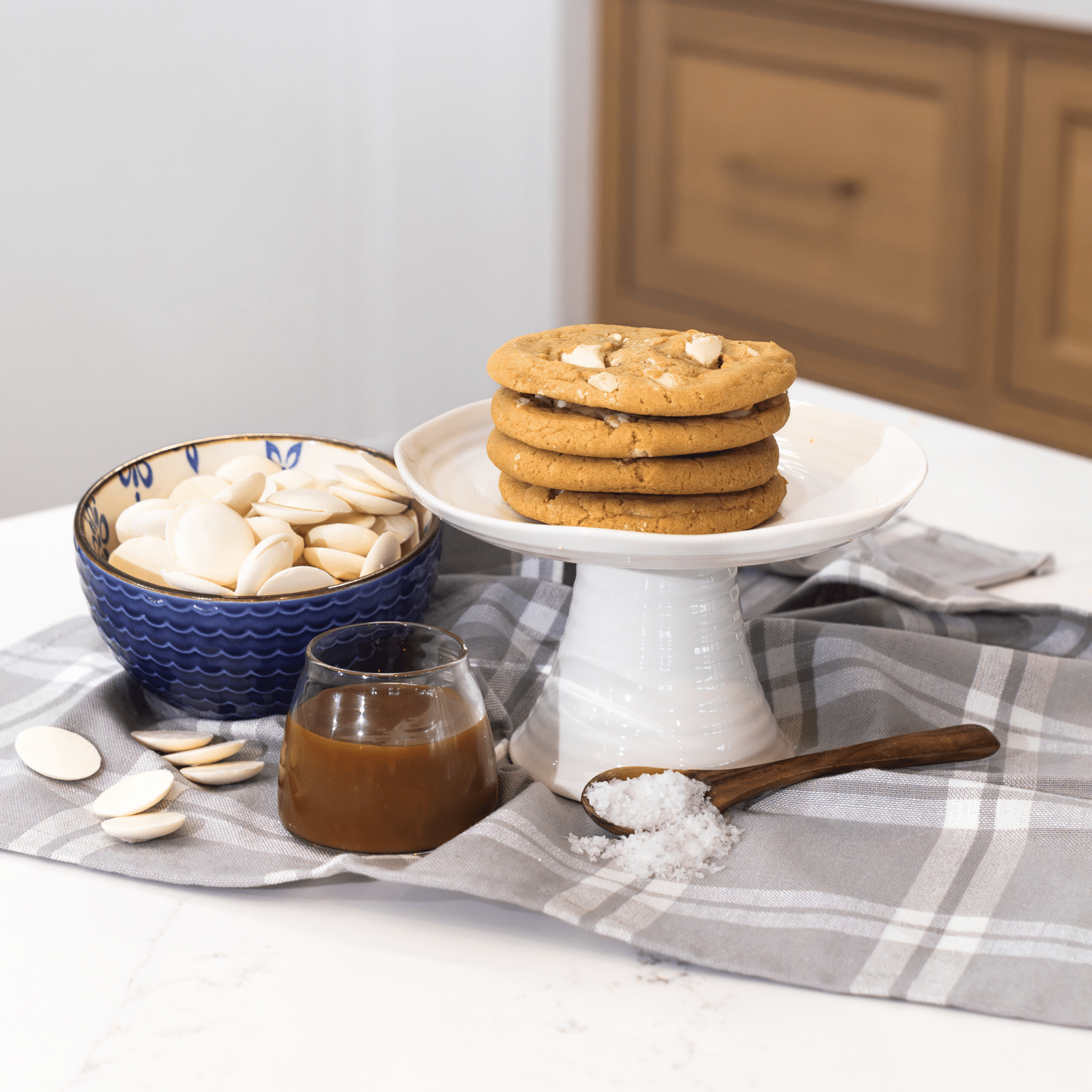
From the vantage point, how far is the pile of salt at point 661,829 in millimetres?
696

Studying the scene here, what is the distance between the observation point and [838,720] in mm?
866

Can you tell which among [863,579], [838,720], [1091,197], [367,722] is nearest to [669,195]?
[1091,197]

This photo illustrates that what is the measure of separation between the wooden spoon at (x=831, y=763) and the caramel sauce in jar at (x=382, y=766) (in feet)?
0.28

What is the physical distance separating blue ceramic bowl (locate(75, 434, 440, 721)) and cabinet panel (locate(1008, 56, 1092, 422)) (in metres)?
1.83

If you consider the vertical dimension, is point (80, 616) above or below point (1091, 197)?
below

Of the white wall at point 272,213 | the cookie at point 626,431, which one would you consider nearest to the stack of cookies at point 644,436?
the cookie at point 626,431

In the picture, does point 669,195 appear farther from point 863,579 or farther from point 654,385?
point 654,385

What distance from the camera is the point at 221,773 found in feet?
2.56

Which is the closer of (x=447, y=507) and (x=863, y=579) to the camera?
(x=447, y=507)

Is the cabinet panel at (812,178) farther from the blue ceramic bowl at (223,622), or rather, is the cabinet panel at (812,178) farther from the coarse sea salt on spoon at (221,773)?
the coarse sea salt on spoon at (221,773)

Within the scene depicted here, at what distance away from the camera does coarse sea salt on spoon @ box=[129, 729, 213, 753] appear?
2.65ft

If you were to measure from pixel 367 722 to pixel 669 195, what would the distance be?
8.04 ft

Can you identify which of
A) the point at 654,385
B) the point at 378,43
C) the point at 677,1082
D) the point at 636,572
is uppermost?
the point at 378,43

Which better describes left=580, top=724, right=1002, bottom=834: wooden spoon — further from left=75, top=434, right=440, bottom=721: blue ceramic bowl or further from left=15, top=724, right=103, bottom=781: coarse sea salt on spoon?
left=15, top=724, right=103, bottom=781: coarse sea salt on spoon
